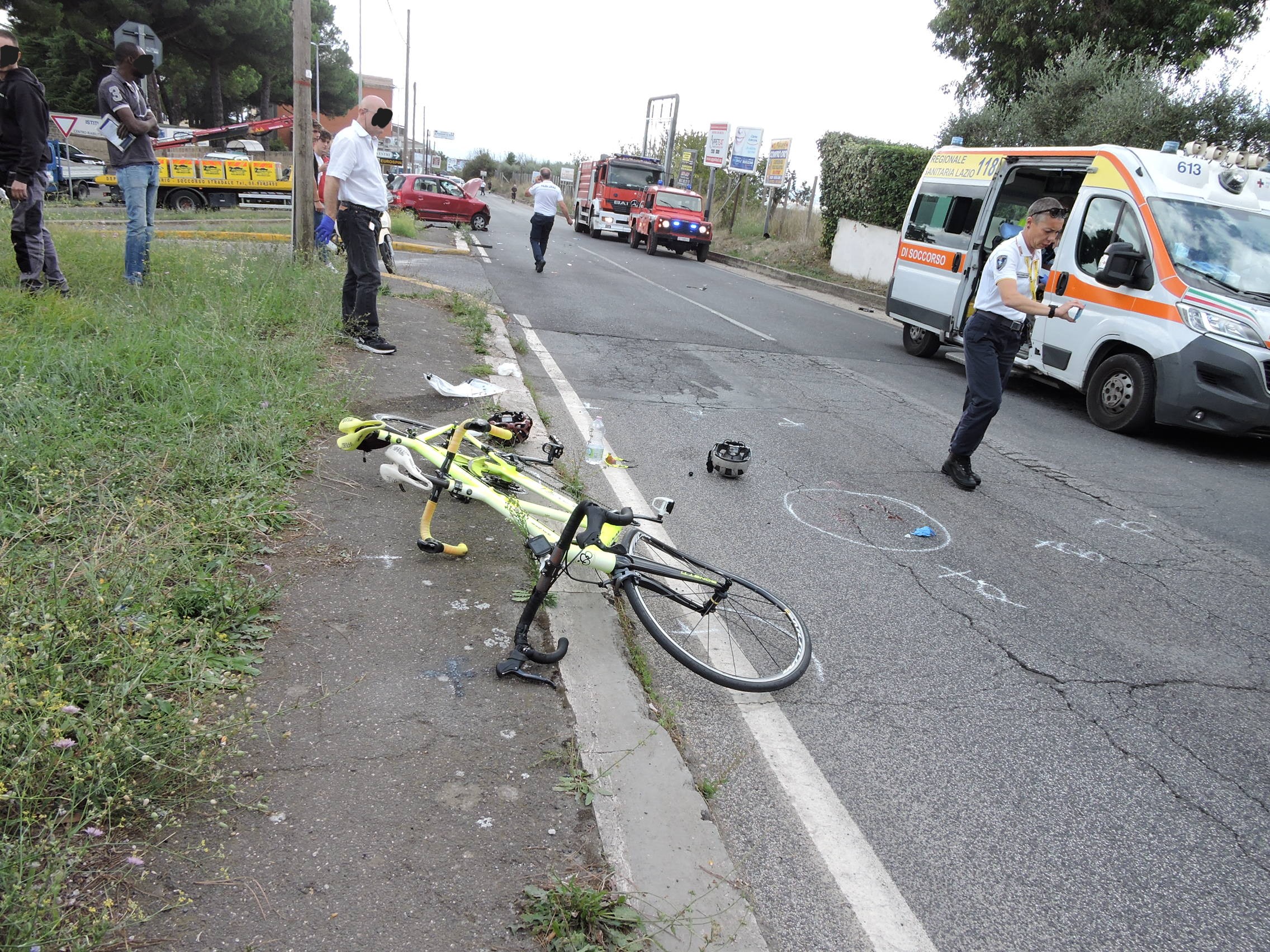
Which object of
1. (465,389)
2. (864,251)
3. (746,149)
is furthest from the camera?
(746,149)

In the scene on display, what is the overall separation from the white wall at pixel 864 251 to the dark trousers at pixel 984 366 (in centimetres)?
1659

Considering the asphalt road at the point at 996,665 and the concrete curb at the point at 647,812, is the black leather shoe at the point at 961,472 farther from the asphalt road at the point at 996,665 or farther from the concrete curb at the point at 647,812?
the concrete curb at the point at 647,812

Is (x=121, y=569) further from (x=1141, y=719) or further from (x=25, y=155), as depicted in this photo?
(x=25, y=155)

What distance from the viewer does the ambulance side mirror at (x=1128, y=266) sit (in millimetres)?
7977

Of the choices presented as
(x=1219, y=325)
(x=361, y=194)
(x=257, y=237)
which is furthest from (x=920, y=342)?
(x=257, y=237)

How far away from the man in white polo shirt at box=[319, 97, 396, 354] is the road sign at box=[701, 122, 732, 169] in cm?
3164

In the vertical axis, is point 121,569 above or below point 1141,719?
above

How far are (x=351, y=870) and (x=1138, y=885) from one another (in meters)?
2.25

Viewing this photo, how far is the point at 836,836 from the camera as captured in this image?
2639mm

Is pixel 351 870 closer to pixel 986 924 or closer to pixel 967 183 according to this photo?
pixel 986 924

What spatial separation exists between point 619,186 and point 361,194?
26657 mm

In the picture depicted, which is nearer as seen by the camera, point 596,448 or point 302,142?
point 596,448

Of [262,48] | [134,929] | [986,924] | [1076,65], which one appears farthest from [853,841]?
[262,48]

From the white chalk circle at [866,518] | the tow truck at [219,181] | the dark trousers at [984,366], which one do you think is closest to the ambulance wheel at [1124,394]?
the dark trousers at [984,366]
